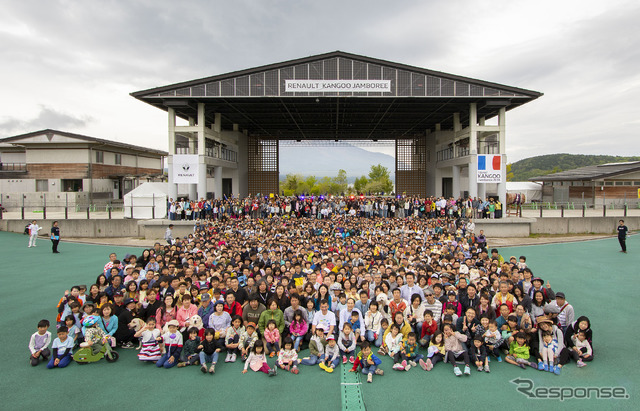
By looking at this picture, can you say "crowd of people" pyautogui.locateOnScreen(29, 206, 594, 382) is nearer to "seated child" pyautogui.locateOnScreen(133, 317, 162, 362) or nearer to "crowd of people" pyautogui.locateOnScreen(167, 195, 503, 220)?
"seated child" pyautogui.locateOnScreen(133, 317, 162, 362)

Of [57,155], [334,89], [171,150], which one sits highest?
[334,89]

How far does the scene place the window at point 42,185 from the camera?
3334 centimetres

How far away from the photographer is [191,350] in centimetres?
621

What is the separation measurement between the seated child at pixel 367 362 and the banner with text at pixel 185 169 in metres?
18.7

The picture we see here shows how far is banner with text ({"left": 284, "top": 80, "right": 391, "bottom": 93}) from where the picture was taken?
833 inches

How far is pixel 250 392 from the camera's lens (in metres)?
5.37

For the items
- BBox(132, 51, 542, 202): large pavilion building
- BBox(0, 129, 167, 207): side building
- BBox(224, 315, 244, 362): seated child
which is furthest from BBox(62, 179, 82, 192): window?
BBox(224, 315, 244, 362): seated child

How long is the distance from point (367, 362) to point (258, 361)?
179 cm

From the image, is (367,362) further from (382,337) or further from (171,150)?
(171,150)

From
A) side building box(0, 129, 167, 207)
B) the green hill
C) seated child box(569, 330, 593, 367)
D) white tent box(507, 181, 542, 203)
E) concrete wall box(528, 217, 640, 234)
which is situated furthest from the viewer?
the green hill

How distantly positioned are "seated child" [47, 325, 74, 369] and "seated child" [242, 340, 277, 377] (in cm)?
299

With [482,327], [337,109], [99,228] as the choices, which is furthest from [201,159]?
[482,327]

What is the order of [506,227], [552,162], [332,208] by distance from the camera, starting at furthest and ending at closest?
[552,162] → [332,208] → [506,227]

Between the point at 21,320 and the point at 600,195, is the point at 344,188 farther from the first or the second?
the point at 21,320
